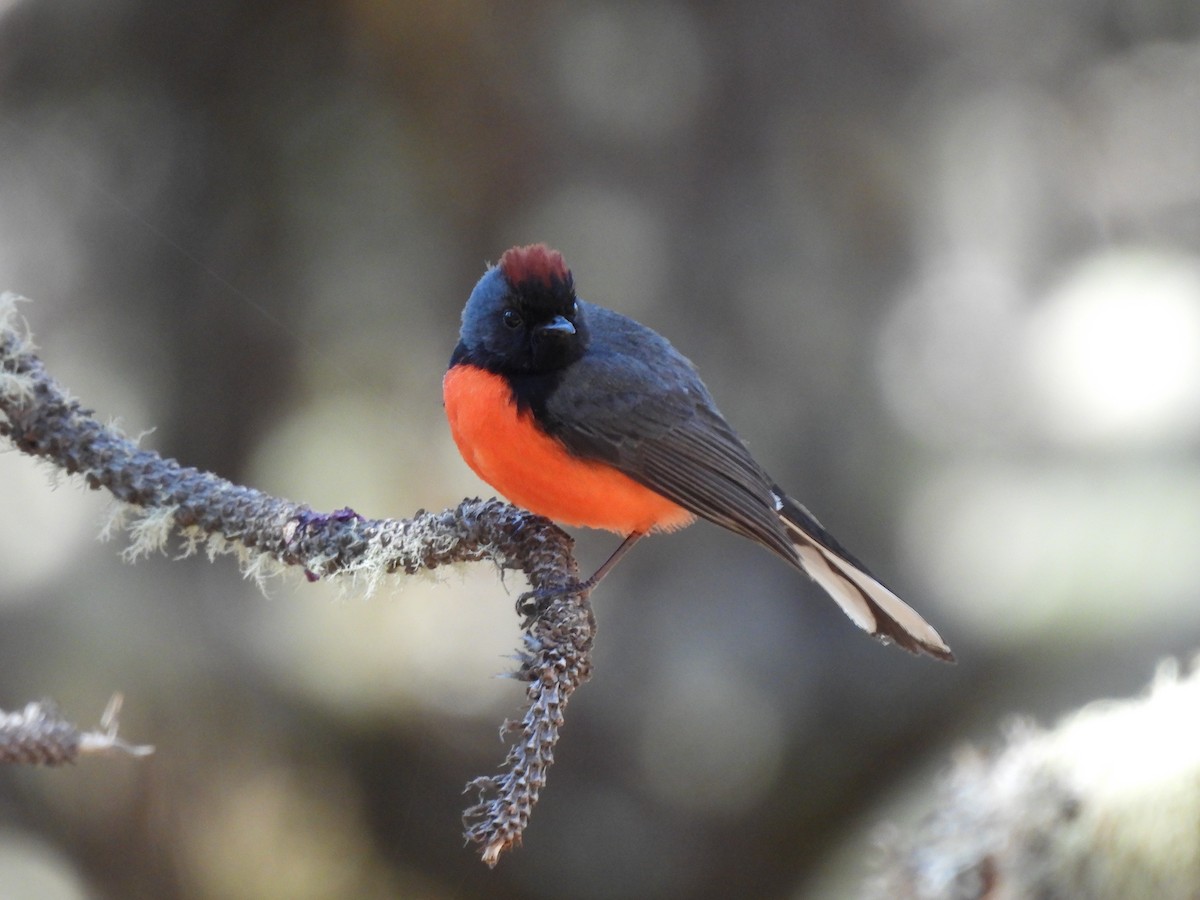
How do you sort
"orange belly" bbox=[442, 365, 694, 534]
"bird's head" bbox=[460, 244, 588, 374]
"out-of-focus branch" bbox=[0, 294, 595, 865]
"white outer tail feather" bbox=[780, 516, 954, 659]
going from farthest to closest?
"white outer tail feather" bbox=[780, 516, 954, 659], "bird's head" bbox=[460, 244, 588, 374], "orange belly" bbox=[442, 365, 694, 534], "out-of-focus branch" bbox=[0, 294, 595, 865]

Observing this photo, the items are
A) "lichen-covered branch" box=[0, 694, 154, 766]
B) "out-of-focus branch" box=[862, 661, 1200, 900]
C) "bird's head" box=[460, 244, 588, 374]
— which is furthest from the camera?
"bird's head" box=[460, 244, 588, 374]

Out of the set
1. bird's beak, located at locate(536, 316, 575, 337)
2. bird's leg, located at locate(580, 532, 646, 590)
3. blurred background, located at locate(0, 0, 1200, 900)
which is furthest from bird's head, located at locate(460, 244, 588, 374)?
blurred background, located at locate(0, 0, 1200, 900)

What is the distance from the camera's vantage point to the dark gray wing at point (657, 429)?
10.1ft

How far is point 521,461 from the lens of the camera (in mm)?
2918

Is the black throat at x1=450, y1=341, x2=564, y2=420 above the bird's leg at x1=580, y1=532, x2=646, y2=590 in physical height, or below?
above

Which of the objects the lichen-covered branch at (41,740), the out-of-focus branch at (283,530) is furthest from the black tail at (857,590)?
the lichen-covered branch at (41,740)

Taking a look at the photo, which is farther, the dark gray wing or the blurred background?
the blurred background

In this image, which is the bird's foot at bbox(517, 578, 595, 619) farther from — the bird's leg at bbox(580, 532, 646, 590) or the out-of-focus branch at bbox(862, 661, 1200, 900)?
the out-of-focus branch at bbox(862, 661, 1200, 900)

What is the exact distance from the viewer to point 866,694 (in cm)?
522

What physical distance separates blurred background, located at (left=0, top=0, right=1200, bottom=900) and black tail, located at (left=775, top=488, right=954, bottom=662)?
1.73 meters

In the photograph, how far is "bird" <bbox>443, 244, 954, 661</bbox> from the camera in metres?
2.96

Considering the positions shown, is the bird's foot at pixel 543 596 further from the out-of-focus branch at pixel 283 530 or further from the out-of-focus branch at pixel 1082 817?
the out-of-focus branch at pixel 1082 817

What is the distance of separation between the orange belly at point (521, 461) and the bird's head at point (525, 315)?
0.08 m

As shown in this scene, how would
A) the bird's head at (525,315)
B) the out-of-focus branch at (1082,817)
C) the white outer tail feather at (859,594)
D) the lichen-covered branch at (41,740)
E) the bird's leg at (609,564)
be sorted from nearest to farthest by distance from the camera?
the lichen-covered branch at (41,740) < the out-of-focus branch at (1082,817) < the bird's leg at (609,564) < the bird's head at (525,315) < the white outer tail feather at (859,594)
